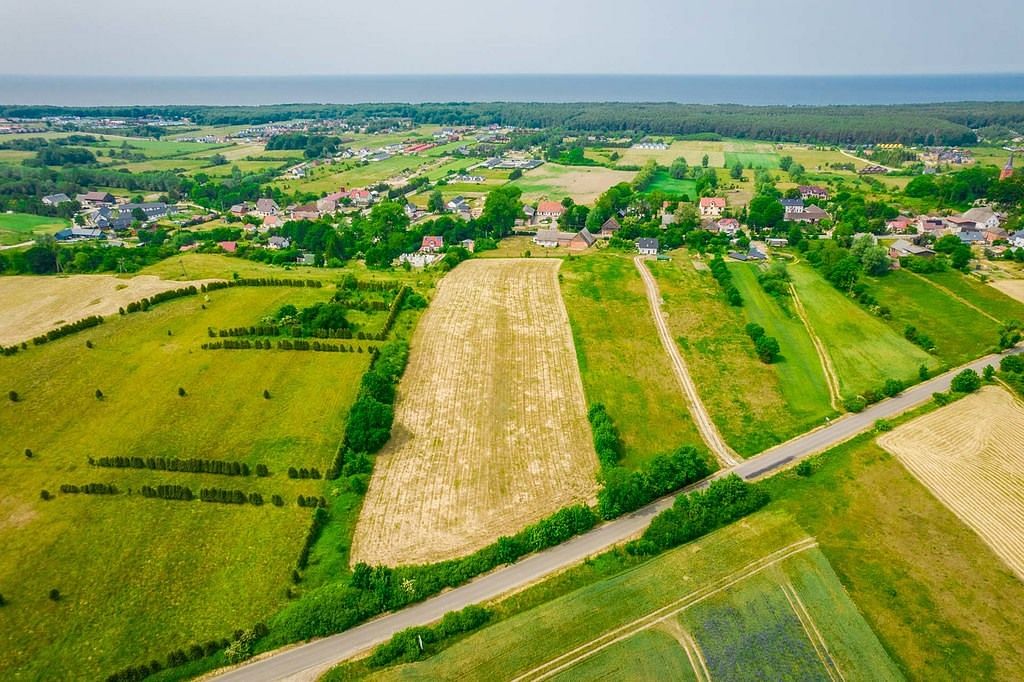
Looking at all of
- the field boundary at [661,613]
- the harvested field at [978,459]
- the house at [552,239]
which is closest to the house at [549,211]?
the house at [552,239]

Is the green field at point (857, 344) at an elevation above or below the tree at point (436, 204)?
below

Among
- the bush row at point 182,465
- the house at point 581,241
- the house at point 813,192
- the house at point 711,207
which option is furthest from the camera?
the house at point 813,192

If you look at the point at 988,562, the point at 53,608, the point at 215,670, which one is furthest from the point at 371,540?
the point at 988,562

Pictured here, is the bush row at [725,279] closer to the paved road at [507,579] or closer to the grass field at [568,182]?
the paved road at [507,579]

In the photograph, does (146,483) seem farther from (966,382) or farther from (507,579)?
(966,382)

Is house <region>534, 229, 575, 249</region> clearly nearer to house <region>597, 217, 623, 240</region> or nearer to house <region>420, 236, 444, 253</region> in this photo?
house <region>597, 217, 623, 240</region>

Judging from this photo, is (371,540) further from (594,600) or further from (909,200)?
(909,200)

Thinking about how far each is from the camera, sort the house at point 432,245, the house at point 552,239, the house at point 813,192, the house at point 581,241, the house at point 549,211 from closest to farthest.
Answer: the house at point 432,245 < the house at point 581,241 < the house at point 552,239 < the house at point 549,211 < the house at point 813,192

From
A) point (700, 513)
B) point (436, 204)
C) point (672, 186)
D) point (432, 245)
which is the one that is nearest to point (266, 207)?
point (436, 204)
